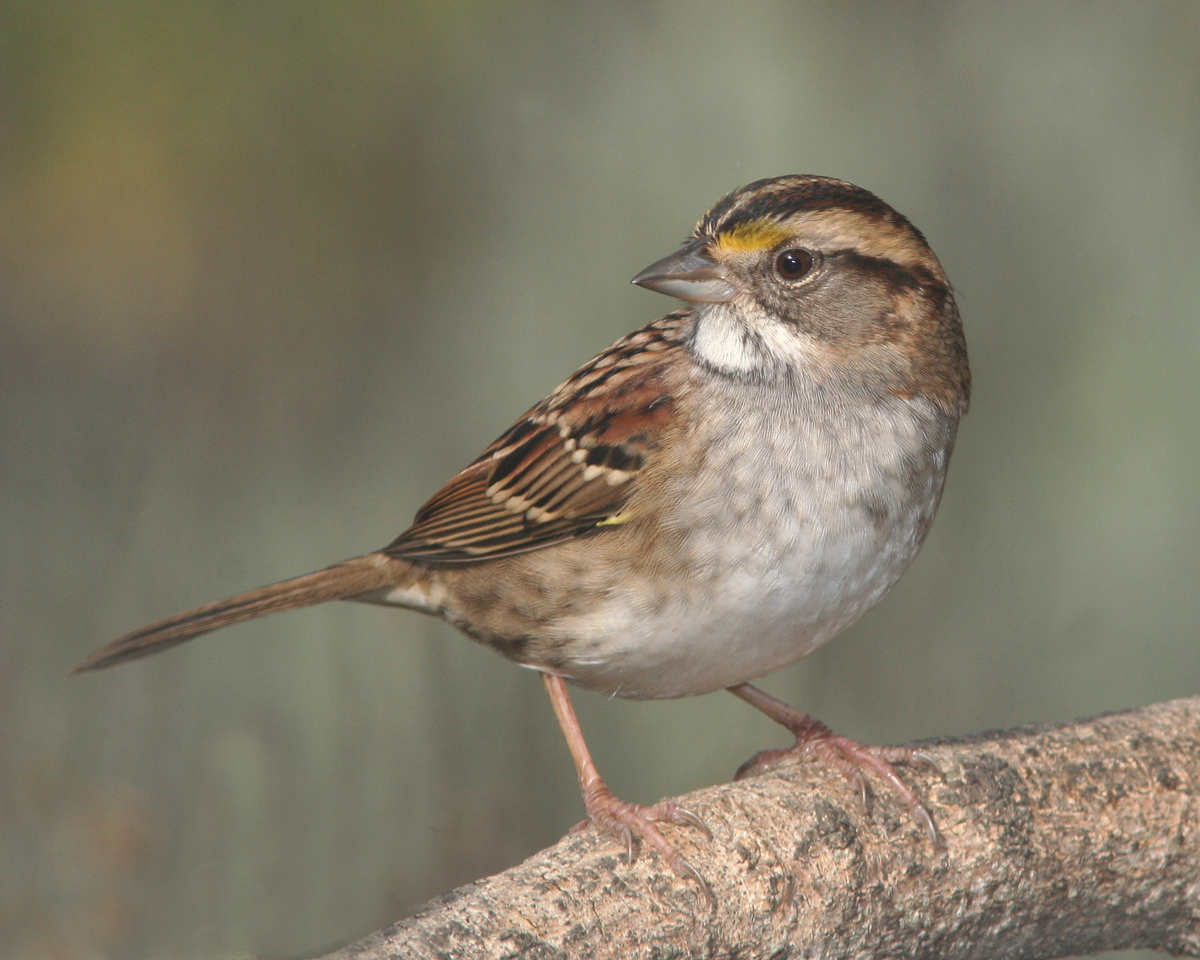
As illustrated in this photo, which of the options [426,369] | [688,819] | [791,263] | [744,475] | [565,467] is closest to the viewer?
[688,819]

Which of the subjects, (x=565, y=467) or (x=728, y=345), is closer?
(x=728, y=345)

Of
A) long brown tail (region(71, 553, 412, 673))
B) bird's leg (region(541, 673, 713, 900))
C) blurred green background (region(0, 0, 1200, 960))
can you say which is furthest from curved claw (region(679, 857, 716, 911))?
blurred green background (region(0, 0, 1200, 960))

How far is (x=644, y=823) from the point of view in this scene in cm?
192

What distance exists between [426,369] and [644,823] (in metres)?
1.92

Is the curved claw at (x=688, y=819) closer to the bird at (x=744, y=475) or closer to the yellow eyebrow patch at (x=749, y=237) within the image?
the bird at (x=744, y=475)

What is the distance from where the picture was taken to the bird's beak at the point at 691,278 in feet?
6.79

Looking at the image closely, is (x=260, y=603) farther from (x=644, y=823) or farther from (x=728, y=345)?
(x=728, y=345)

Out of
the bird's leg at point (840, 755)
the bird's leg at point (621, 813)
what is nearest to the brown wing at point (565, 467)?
the bird's leg at point (621, 813)

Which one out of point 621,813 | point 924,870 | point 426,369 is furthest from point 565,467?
point 426,369

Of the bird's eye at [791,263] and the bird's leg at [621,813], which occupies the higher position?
the bird's eye at [791,263]

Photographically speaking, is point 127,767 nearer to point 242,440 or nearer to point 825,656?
point 242,440

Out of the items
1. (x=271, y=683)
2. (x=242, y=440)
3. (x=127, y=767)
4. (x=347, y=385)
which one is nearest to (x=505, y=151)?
(x=347, y=385)

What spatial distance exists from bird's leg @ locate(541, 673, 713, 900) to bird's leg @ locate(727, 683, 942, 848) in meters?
0.32

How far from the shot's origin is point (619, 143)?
365 centimetres
